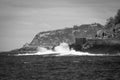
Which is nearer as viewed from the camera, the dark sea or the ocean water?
the dark sea

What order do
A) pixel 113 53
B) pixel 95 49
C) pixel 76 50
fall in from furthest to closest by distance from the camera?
pixel 76 50 → pixel 95 49 → pixel 113 53

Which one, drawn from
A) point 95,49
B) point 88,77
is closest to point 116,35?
point 95,49

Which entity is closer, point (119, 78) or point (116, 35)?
point (119, 78)

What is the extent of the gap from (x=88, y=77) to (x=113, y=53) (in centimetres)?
9363

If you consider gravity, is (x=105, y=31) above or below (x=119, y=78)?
above

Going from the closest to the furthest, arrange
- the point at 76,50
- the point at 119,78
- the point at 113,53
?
1. the point at 119,78
2. the point at 113,53
3. the point at 76,50

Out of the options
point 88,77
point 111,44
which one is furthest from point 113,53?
point 88,77

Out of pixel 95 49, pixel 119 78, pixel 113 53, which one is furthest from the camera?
pixel 95 49

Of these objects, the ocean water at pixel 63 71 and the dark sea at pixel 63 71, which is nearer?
the dark sea at pixel 63 71

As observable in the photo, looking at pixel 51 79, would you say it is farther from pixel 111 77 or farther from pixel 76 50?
pixel 76 50

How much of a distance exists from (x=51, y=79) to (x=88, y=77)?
6368 millimetres

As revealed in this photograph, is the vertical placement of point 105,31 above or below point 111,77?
above

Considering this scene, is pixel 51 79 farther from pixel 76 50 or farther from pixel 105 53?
pixel 76 50

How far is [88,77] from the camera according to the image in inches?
2351
